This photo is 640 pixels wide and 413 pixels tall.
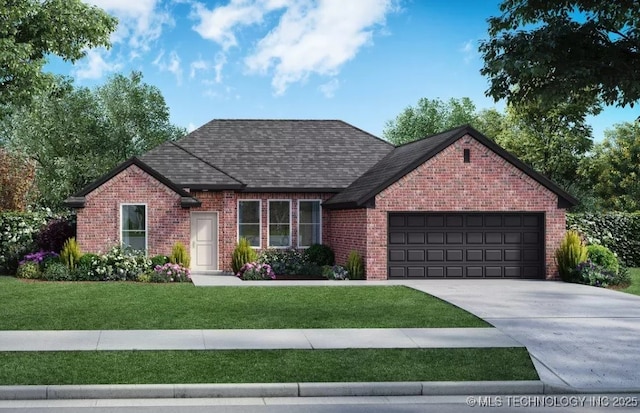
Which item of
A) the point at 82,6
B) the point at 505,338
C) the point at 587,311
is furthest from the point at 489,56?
the point at 82,6

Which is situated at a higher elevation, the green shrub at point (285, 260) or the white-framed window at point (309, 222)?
the white-framed window at point (309, 222)

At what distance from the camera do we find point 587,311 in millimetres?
17312

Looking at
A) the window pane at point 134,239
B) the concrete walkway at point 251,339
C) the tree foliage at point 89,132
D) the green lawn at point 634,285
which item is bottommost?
the green lawn at point 634,285

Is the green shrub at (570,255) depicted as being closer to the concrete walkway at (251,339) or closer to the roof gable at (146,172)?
the concrete walkway at (251,339)

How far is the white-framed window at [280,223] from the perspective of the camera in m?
29.9

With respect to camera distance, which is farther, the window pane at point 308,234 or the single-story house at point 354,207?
the window pane at point 308,234

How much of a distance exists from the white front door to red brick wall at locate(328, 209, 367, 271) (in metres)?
4.46

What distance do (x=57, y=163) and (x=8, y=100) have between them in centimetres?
2659

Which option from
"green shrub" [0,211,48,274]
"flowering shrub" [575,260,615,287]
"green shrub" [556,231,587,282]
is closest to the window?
"green shrub" [0,211,48,274]

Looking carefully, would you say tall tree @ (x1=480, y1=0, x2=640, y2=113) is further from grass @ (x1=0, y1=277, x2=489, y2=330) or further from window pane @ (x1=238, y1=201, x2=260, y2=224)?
window pane @ (x1=238, y1=201, x2=260, y2=224)

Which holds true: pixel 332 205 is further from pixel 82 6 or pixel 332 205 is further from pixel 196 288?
pixel 82 6

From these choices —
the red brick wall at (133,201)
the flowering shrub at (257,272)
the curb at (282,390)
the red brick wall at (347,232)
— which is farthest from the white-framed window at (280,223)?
the curb at (282,390)

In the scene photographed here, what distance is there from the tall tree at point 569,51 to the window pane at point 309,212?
16320 mm

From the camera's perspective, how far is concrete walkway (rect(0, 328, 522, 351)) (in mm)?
12304
